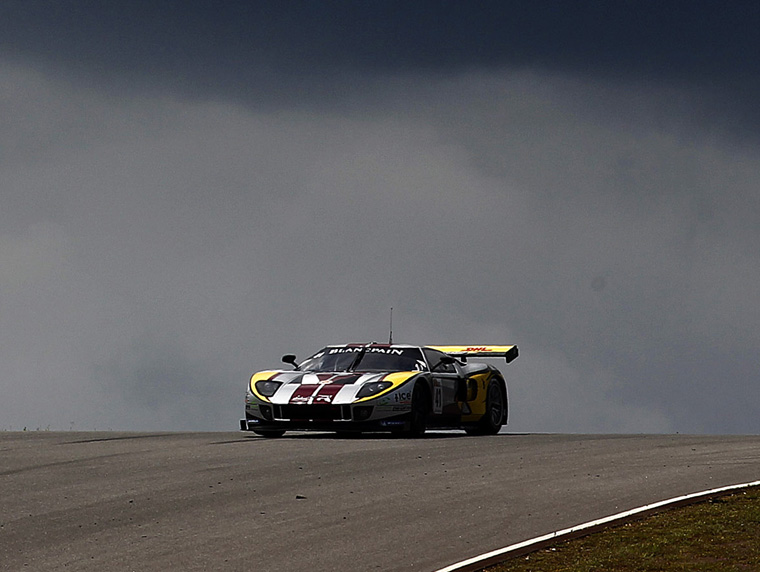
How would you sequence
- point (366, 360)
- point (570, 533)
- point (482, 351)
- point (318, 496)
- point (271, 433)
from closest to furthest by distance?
point (570, 533) < point (318, 496) < point (271, 433) < point (366, 360) < point (482, 351)

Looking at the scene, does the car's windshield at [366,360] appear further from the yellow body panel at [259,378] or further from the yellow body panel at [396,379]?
the yellow body panel at [259,378]

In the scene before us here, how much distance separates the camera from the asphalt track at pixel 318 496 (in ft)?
26.4

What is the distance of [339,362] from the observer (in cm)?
1850

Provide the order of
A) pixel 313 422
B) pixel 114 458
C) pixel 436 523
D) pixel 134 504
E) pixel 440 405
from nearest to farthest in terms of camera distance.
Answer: pixel 436 523 → pixel 134 504 → pixel 114 458 → pixel 313 422 → pixel 440 405

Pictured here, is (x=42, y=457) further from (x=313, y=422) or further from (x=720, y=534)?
(x=720, y=534)

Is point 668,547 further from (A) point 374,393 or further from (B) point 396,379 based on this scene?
(B) point 396,379

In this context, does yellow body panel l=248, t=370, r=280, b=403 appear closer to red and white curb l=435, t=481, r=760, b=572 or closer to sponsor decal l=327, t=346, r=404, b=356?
sponsor decal l=327, t=346, r=404, b=356

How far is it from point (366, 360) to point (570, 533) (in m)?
10.3

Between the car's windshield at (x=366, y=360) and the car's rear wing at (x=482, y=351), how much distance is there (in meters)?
2.65

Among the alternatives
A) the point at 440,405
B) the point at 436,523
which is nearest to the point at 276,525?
the point at 436,523

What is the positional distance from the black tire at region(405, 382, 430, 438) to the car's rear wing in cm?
341

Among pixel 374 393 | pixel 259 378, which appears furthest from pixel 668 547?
pixel 259 378

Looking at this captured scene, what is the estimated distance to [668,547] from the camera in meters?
7.87

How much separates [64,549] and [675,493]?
4.82m
